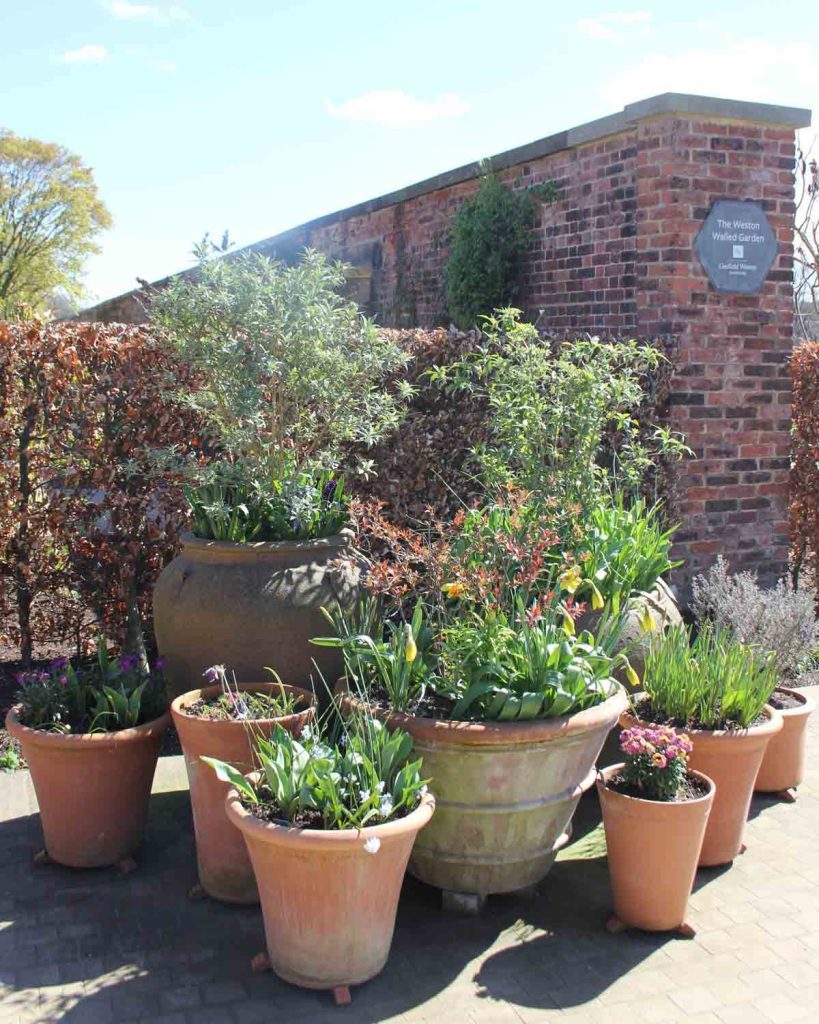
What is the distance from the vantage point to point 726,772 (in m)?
3.85

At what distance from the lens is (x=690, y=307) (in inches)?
267

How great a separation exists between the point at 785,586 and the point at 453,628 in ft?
13.0

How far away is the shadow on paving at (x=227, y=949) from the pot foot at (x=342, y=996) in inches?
1.0

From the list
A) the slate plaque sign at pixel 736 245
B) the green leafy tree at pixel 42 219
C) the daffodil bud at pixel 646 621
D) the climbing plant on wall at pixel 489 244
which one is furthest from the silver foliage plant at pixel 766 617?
the green leafy tree at pixel 42 219

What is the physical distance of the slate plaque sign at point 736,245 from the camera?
6828mm

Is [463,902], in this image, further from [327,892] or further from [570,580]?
[570,580]

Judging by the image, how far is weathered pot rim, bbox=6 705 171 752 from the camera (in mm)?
3764

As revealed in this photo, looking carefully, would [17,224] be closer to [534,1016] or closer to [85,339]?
[85,339]

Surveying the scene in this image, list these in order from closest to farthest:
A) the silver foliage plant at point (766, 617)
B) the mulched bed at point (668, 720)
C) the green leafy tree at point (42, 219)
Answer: the mulched bed at point (668, 720) → the silver foliage plant at point (766, 617) → the green leafy tree at point (42, 219)

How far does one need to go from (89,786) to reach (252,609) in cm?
89

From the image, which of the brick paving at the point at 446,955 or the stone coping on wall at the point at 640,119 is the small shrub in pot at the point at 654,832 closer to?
the brick paving at the point at 446,955

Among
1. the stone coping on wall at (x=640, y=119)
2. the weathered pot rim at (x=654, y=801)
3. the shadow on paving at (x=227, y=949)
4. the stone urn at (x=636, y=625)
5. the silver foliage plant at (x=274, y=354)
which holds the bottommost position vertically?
the shadow on paving at (x=227, y=949)

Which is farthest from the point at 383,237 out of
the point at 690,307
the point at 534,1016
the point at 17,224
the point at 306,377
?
the point at 17,224

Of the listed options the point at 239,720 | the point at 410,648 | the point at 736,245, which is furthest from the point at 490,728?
the point at 736,245
